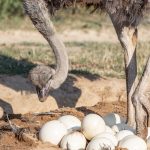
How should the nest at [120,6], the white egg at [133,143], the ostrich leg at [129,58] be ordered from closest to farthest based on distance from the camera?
the white egg at [133,143], the nest at [120,6], the ostrich leg at [129,58]

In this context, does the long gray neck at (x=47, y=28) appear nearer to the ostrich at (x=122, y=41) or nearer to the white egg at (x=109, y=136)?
the ostrich at (x=122, y=41)

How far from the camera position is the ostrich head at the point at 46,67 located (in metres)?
6.16

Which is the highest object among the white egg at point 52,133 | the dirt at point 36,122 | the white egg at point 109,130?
the white egg at point 52,133

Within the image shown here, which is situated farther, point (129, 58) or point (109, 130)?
point (129, 58)

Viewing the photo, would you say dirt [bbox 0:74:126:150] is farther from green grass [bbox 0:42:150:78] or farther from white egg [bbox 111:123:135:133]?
white egg [bbox 111:123:135:133]

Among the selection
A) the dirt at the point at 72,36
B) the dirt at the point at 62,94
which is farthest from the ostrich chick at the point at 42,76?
the dirt at the point at 72,36

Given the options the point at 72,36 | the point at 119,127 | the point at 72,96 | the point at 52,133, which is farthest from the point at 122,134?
the point at 72,36

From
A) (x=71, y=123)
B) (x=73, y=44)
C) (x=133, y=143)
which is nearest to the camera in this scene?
(x=133, y=143)

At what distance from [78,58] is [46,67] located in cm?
489

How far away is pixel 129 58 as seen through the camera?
22.9 ft

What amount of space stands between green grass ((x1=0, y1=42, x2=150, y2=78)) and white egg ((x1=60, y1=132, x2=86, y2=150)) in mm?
4084

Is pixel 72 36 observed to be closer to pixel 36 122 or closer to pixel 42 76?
pixel 36 122

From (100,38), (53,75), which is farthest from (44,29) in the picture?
(100,38)

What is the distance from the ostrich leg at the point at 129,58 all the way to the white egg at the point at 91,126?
1279 millimetres
